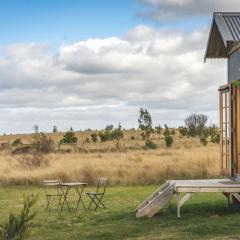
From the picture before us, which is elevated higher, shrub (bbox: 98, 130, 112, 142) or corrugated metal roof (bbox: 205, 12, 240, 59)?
corrugated metal roof (bbox: 205, 12, 240, 59)

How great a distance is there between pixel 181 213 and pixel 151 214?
2.87ft

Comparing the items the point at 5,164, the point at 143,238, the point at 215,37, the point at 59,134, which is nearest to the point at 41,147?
the point at 5,164

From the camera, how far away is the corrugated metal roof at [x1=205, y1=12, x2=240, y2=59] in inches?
→ 499

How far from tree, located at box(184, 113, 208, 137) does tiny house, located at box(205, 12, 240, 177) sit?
44.7 meters

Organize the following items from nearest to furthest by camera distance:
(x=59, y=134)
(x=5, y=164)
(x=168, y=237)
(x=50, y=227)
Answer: (x=168, y=237)
(x=50, y=227)
(x=5, y=164)
(x=59, y=134)

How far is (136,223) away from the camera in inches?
446

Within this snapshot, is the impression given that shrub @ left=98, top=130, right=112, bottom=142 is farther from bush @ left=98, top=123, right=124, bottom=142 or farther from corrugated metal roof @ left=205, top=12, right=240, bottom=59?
corrugated metal roof @ left=205, top=12, right=240, bottom=59

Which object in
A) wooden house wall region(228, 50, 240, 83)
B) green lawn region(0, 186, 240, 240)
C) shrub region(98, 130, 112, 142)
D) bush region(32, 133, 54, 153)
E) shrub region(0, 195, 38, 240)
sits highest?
wooden house wall region(228, 50, 240, 83)

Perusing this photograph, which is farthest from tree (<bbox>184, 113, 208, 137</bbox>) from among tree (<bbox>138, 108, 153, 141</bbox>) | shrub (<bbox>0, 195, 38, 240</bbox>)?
shrub (<bbox>0, 195, 38, 240</bbox>)

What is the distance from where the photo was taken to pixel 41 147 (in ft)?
141

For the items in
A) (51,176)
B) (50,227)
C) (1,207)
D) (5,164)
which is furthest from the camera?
(5,164)

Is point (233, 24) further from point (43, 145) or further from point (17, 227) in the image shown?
point (43, 145)

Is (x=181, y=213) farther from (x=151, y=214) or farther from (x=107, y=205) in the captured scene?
(x=107, y=205)

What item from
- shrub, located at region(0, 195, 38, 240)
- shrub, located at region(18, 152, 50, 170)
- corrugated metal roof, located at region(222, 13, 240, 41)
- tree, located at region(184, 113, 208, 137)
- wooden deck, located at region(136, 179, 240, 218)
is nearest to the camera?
shrub, located at region(0, 195, 38, 240)
